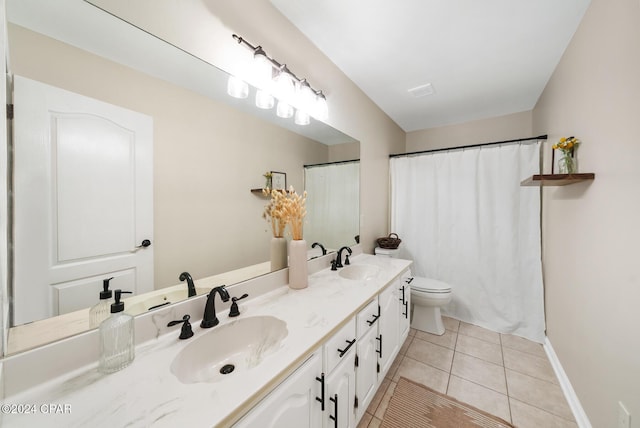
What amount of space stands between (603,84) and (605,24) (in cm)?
28

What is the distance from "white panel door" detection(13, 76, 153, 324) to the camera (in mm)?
645

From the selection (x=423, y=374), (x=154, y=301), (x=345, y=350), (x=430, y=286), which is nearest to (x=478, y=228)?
(x=430, y=286)

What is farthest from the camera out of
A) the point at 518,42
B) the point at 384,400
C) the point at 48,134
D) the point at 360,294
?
the point at 518,42

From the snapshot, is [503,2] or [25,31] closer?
[25,31]

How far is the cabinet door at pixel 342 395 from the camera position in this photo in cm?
91

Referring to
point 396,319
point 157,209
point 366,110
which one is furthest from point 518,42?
point 157,209

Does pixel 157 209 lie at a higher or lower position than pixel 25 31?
lower

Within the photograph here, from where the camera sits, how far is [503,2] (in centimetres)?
127

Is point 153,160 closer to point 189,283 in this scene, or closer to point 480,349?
point 189,283

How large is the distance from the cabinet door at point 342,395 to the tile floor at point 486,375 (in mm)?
381

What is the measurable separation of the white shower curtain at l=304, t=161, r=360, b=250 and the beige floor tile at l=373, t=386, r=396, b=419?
1036mm

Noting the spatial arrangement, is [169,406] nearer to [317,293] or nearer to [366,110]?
[317,293]

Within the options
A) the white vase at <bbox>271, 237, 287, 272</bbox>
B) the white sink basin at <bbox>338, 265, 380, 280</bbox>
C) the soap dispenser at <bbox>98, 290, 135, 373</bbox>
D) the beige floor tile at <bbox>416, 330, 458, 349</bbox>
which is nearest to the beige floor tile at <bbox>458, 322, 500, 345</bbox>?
the beige floor tile at <bbox>416, 330, 458, 349</bbox>

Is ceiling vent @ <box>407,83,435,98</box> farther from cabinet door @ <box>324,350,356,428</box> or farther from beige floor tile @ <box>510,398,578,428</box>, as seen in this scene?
beige floor tile @ <box>510,398,578,428</box>
